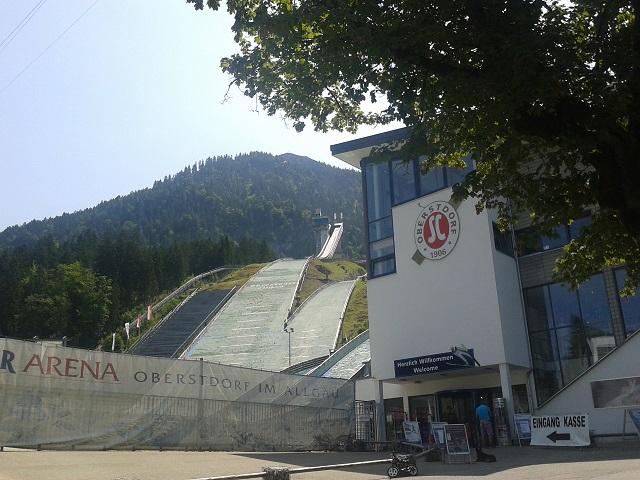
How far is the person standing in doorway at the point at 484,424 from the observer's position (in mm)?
19938

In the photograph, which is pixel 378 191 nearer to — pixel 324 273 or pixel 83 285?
pixel 83 285

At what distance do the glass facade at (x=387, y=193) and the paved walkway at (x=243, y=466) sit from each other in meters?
12.9

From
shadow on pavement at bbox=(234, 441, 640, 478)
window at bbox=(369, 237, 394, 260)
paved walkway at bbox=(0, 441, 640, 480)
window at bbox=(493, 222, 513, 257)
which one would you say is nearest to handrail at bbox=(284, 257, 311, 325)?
window at bbox=(369, 237, 394, 260)

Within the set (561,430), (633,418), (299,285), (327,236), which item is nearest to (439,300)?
(561,430)

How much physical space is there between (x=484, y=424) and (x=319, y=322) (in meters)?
33.1

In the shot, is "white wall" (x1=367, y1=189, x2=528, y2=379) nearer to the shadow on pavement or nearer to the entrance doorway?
the entrance doorway

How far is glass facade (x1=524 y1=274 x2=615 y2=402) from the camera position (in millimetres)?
24609

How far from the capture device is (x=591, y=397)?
2209 centimetres

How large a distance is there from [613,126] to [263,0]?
17.1ft

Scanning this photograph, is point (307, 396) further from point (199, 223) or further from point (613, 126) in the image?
point (199, 223)

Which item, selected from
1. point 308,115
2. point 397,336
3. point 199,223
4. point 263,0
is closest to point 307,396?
point 397,336

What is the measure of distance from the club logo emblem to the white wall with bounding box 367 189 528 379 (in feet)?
0.80

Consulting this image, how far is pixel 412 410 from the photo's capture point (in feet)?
93.7

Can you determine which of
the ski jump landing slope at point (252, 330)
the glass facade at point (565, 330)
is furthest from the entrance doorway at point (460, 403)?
the ski jump landing slope at point (252, 330)
